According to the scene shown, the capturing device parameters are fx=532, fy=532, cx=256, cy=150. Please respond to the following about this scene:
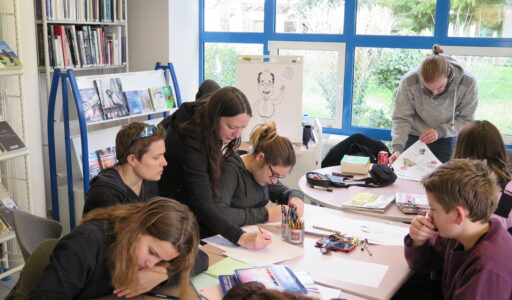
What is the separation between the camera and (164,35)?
4918 millimetres

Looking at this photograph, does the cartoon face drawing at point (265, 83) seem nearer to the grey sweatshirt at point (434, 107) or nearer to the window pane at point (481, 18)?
the grey sweatshirt at point (434, 107)

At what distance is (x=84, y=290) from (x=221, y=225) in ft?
2.23

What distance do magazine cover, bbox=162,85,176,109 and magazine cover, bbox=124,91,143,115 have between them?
12.8 inches

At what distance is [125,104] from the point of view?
13.8ft

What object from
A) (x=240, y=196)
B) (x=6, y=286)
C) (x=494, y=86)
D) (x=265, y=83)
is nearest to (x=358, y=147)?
(x=265, y=83)

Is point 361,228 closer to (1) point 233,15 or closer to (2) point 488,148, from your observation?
(2) point 488,148

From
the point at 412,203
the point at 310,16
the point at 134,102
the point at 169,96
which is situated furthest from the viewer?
the point at 310,16

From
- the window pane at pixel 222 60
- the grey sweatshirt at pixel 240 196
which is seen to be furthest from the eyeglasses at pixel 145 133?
the window pane at pixel 222 60

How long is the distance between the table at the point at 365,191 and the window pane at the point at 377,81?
145 centimetres

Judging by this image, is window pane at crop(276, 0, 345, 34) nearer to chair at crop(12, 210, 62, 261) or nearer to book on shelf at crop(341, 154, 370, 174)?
book on shelf at crop(341, 154, 370, 174)

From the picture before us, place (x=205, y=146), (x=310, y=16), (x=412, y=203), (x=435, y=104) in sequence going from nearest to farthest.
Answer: (x=205, y=146)
(x=412, y=203)
(x=435, y=104)
(x=310, y=16)

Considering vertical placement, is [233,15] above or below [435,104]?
above

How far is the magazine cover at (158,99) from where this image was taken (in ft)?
14.7

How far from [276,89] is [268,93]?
0.25ft
